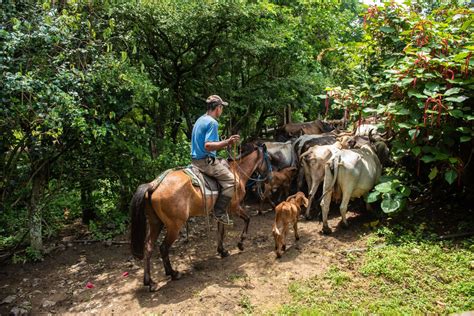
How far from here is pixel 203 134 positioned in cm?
590

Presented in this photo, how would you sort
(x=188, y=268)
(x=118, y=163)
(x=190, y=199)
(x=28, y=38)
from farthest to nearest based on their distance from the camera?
(x=118, y=163) < (x=188, y=268) < (x=190, y=199) < (x=28, y=38)

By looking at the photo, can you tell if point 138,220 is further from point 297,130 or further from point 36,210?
point 297,130

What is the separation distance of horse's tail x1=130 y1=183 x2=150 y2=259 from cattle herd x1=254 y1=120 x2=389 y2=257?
7.48ft

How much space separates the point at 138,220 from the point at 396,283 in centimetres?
393

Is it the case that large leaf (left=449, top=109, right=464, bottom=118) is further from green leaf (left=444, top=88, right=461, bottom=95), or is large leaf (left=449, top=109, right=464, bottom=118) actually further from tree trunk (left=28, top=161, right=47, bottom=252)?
tree trunk (left=28, top=161, right=47, bottom=252)

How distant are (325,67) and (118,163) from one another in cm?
896

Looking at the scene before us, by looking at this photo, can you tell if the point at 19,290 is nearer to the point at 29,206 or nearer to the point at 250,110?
the point at 29,206

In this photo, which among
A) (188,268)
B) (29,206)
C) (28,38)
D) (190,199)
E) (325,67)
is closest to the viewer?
(28,38)

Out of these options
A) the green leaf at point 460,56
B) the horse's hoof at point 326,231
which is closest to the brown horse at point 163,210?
the horse's hoof at point 326,231

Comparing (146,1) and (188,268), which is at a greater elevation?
(146,1)

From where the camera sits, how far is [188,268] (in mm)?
6344

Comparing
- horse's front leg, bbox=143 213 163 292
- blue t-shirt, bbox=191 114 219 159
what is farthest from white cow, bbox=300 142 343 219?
horse's front leg, bbox=143 213 163 292

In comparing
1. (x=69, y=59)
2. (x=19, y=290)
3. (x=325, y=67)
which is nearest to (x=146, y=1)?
(x=69, y=59)

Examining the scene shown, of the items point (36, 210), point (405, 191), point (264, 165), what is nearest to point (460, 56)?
point (405, 191)
